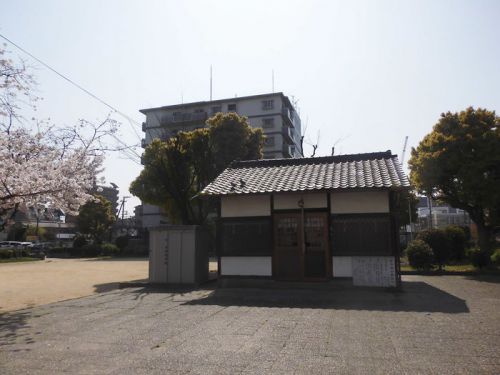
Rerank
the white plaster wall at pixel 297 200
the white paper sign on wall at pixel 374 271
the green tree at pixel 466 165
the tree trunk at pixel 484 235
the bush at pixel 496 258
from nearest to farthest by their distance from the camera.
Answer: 1. the white paper sign on wall at pixel 374 271
2. the white plaster wall at pixel 297 200
3. the bush at pixel 496 258
4. the green tree at pixel 466 165
5. the tree trunk at pixel 484 235

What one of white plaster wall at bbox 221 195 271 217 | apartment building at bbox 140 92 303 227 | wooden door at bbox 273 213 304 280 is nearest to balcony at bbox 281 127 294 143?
apartment building at bbox 140 92 303 227

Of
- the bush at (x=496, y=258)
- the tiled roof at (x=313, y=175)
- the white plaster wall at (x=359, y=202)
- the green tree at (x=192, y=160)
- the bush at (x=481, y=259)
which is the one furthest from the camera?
the green tree at (x=192, y=160)

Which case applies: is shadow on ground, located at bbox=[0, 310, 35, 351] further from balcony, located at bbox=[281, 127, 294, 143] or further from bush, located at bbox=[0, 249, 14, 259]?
balcony, located at bbox=[281, 127, 294, 143]

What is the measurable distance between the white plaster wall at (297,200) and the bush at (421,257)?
635 cm

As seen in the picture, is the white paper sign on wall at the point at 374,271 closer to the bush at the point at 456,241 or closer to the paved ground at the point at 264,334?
the paved ground at the point at 264,334

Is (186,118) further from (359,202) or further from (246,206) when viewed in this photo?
(359,202)

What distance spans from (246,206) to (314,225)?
7.21ft

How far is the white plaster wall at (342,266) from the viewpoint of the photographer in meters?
11.2

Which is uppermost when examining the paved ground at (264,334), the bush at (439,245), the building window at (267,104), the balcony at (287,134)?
the building window at (267,104)

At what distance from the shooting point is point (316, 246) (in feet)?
38.5

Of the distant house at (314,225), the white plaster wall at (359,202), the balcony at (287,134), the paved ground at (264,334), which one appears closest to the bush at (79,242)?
the balcony at (287,134)

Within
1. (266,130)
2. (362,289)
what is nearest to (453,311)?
(362,289)

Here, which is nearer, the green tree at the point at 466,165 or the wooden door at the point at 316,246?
the wooden door at the point at 316,246

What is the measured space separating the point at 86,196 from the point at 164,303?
494cm
